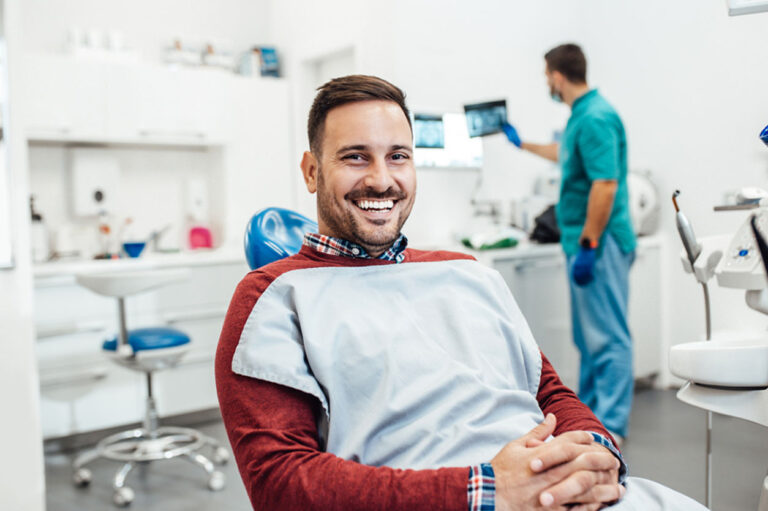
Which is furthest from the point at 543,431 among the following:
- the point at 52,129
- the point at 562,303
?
the point at 52,129

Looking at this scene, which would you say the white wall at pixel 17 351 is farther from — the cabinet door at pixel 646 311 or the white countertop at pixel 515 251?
the cabinet door at pixel 646 311

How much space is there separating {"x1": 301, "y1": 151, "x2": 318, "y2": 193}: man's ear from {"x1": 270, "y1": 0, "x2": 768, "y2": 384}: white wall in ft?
3.38

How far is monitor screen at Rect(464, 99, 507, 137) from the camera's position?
298 cm

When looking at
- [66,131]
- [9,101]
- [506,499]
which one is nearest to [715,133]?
[506,499]

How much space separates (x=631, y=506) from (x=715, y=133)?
1.67 meters

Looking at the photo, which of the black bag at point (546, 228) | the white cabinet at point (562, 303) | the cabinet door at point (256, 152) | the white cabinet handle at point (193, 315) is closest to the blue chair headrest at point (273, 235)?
the white cabinet at point (562, 303)

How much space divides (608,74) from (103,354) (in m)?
2.66

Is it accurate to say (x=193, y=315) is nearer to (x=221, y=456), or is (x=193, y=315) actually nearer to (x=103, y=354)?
(x=103, y=354)

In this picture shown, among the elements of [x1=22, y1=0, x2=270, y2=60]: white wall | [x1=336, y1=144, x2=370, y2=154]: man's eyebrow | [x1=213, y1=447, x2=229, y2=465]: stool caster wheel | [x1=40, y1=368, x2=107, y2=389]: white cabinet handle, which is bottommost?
[x1=213, y1=447, x2=229, y2=465]: stool caster wheel

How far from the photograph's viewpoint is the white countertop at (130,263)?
3018 millimetres

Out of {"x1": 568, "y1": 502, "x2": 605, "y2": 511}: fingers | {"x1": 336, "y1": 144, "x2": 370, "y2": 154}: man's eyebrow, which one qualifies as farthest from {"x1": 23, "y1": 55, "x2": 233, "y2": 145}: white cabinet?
{"x1": 568, "y1": 502, "x2": 605, "y2": 511}: fingers

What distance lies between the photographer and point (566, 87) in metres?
2.81

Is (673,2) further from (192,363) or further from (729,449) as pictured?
(192,363)

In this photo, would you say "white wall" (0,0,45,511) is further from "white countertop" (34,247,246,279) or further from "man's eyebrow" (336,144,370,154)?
"man's eyebrow" (336,144,370,154)
